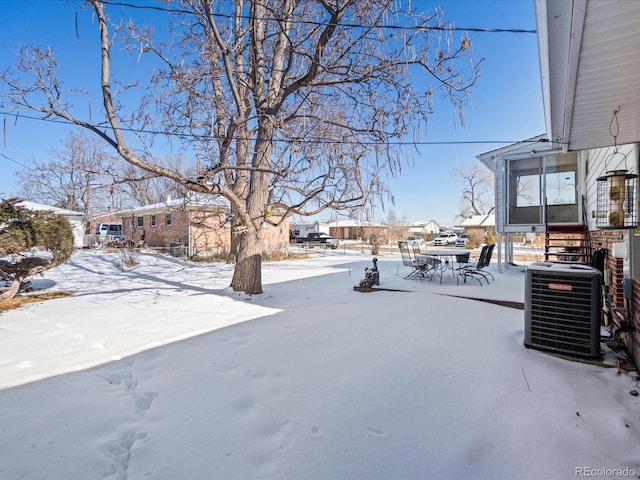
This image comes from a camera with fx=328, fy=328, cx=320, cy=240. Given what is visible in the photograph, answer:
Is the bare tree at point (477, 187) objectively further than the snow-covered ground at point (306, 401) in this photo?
Yes

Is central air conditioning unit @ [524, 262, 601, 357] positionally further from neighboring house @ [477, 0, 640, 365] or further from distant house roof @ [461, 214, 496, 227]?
distant house roof @ [461, 214, 496, 227]

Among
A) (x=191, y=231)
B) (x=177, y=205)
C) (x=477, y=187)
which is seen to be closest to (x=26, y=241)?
(x=177, y=205)

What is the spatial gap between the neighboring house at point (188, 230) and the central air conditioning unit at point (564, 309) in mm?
13514

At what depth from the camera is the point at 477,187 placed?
39.3 meters

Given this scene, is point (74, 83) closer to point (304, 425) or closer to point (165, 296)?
point (165, 296)

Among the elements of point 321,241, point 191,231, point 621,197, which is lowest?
point 321,241

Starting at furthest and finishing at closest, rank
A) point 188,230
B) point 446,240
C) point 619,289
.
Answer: point 446,240 < point 188,230 < point 619,289

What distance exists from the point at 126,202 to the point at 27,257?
26.7 metres

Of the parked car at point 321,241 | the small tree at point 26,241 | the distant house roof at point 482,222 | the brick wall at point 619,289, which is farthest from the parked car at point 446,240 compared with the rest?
the small tree at point 26,241

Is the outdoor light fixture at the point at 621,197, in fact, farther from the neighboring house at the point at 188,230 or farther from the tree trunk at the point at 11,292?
the neighboring house at the point at 188,230

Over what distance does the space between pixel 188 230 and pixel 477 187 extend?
→ 3415cm

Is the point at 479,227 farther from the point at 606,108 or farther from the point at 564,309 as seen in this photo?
the point at 606,108

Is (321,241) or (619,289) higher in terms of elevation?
(619,289)

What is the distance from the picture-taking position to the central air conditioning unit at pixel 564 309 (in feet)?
10.0
